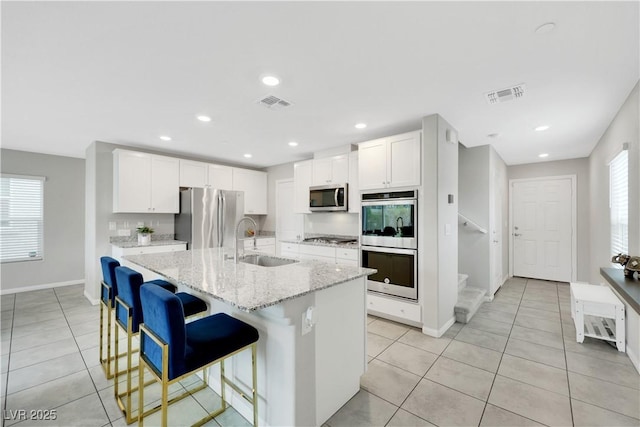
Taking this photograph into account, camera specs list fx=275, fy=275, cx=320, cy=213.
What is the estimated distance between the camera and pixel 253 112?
9.97ft

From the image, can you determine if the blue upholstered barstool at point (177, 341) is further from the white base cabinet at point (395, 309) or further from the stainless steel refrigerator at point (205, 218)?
the stainless steel refrigerator at point (205, 218)

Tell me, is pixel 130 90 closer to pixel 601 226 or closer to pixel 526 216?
pixel 601 226

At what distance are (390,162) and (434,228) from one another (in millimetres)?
987

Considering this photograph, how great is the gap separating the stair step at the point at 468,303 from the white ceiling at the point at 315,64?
2.30 metres

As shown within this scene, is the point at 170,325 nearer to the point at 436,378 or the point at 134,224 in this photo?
the point at 436,378

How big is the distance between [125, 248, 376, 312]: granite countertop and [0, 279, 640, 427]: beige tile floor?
3.11 feet

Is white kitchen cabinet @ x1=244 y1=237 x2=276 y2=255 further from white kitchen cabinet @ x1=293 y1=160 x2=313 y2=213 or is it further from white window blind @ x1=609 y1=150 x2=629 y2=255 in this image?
white window blind @ x1=609 y1=150 x2=629 y2=255

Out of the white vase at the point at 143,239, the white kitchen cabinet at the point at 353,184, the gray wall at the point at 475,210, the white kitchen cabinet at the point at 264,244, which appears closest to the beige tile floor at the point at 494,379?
the gray wall at the point at 475,210

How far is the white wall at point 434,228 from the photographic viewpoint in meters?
3.07

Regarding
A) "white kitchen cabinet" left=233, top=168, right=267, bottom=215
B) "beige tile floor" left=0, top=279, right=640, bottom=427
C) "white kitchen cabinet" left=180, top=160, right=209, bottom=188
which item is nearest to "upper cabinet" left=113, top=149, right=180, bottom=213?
"white kitchen cabinet" left=180, top=160, right=209, bottom=188

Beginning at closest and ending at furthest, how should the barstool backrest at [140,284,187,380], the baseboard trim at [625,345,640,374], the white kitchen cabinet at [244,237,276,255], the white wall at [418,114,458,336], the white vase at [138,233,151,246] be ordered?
the barstool backrest at [140,284,187,380] < the baseboard trim at [625,345,640,374] < the white wall at [418,114,458,336] < the white vase at [138,233,151,246] < the white kitchen cabinet at [244,237,276,255]

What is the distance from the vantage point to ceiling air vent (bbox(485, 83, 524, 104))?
2.42 metres

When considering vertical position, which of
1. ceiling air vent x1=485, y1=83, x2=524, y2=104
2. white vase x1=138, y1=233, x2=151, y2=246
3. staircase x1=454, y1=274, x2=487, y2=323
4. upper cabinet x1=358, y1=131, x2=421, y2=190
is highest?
ceiling air vent x1=485, y1=83, x2=524, y2=104

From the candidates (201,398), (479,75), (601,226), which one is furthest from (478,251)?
(201,398)
